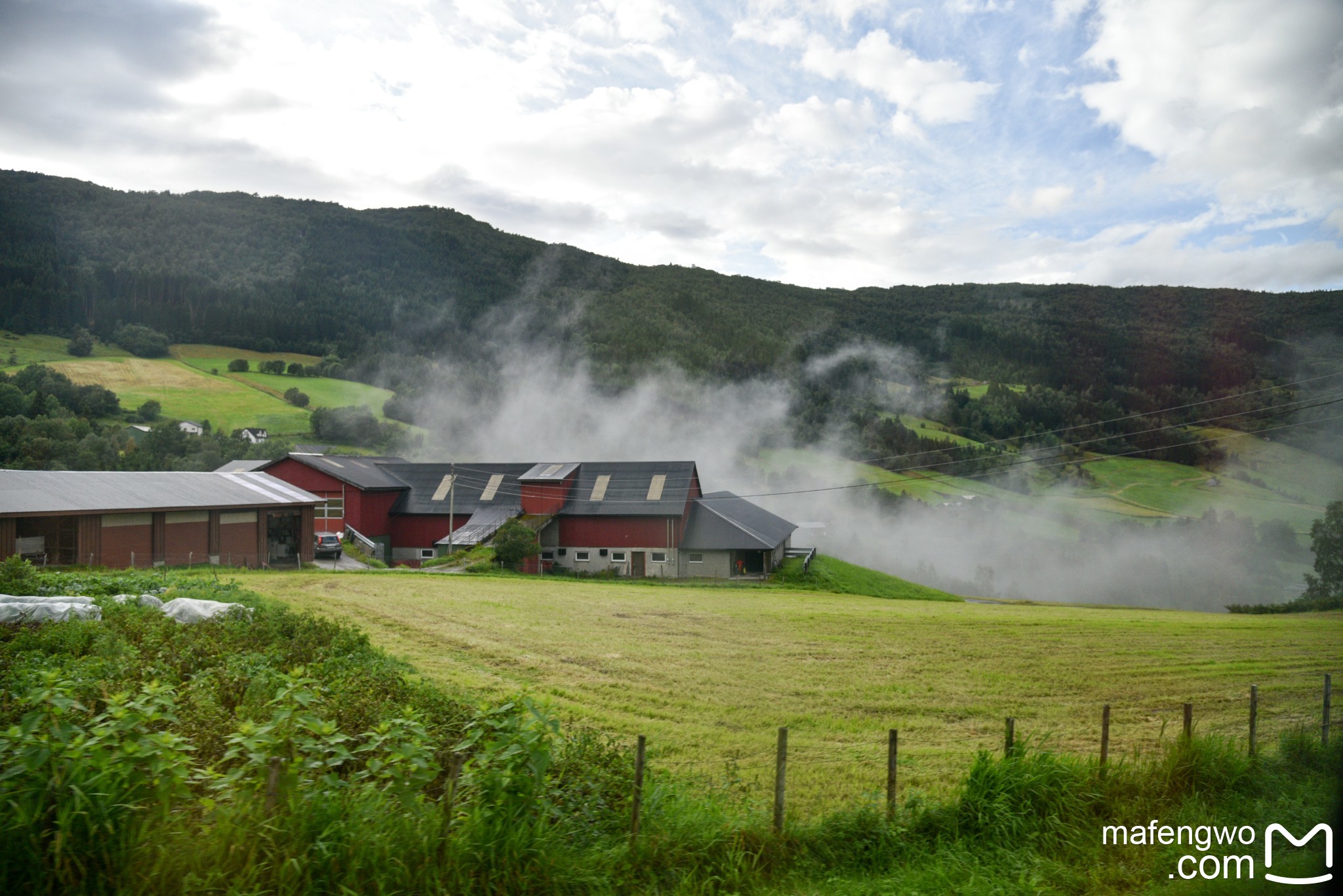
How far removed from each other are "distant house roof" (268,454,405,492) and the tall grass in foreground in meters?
35.2

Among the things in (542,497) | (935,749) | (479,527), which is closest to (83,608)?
(935,749)

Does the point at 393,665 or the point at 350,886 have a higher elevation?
→ the point at 350,886

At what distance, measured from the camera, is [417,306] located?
5290 inches

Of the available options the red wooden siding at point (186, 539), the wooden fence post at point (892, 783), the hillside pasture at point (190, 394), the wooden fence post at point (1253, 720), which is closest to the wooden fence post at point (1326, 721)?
the wooden fence post at point (1253, 720)

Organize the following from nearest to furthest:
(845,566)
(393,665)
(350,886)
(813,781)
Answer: (350,886) → (813,781) → (393,665) → (845,566)

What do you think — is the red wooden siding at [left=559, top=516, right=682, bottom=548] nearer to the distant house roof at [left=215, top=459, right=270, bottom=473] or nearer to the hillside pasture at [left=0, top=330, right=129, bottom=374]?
the distant house roof at [left=215, top=459, right=270, bottom=473]

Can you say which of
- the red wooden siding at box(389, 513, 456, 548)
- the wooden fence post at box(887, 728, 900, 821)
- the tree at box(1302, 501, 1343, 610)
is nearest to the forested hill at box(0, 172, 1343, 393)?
the tree at box(1302, 501, 1343, 610)

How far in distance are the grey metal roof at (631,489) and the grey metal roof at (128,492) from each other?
1420 cm

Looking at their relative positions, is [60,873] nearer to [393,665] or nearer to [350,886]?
[350,886]

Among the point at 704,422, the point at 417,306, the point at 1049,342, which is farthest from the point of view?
the point at 417,306

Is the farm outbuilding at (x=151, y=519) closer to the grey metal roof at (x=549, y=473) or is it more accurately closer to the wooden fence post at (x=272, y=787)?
the grey metal roof at (x=549, y=473)

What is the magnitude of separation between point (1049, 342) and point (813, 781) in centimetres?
13115

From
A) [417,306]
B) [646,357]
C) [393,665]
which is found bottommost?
[393,665]

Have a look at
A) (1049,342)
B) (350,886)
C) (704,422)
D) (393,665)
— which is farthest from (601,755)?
(1049,342)
